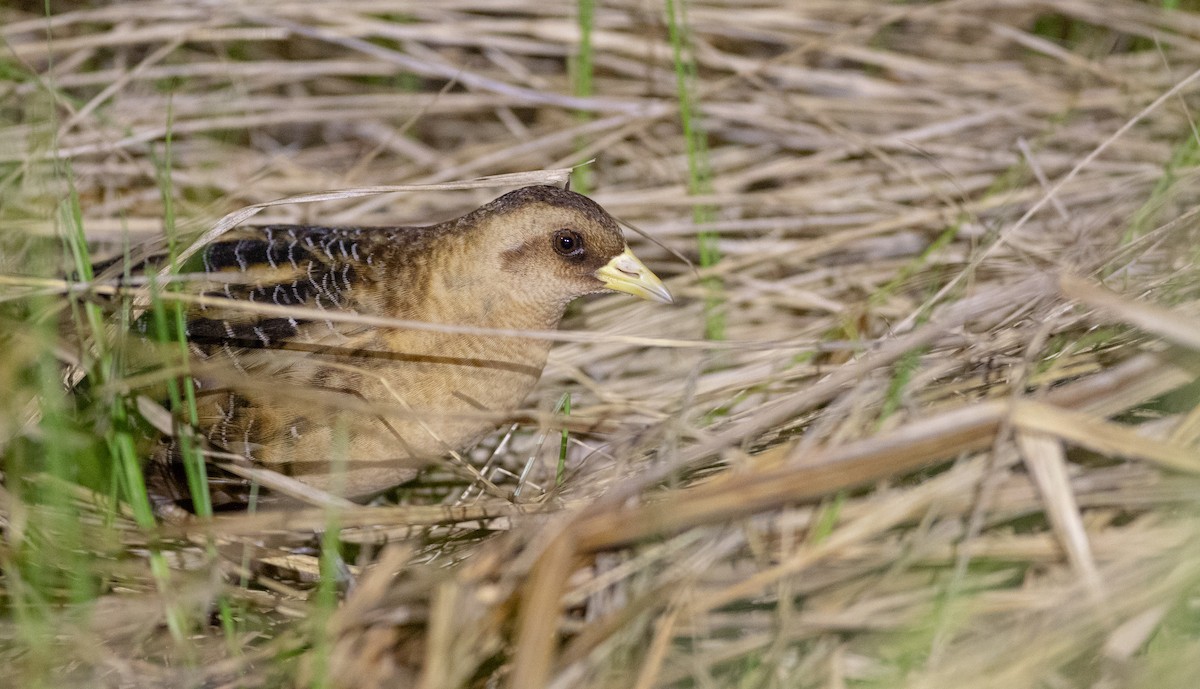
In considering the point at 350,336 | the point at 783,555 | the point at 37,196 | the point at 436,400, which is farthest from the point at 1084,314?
the point at 37,196

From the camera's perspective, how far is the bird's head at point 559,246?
8.74ft

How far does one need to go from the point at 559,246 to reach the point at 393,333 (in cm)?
46

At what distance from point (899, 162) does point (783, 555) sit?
2.27 meters

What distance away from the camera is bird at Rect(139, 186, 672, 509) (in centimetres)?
259

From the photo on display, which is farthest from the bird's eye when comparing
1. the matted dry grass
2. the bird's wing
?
the bird's wing

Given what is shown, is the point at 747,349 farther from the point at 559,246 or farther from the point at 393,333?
the point at 393,333

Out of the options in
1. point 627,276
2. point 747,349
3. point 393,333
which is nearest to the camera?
point 393,333

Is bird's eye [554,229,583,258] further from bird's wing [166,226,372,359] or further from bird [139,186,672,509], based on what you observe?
bird's wing [166,226,372,359]

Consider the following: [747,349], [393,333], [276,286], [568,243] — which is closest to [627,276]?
[568,243]

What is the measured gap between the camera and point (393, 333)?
264 centimetres

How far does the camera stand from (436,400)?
2.64 meters

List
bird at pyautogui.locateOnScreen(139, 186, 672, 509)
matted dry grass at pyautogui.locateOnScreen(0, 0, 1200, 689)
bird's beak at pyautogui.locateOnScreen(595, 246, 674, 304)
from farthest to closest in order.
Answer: bird's beak at pyautogui.locateOnScreen(595, 246, 674, 304)
bird at pyautogui.locateOnScreen(139, 186, 672, 509)
matted dry grass at pyautogui.locateOnScreen(0, 0, 1200, 689)

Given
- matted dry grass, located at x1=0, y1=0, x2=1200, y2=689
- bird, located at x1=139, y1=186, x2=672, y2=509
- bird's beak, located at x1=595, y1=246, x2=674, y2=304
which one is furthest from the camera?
bird's beak, located at x1=595, y1=246, x2=674, y2=304

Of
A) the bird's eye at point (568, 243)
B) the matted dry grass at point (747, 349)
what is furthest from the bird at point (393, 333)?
the matted dry grass at point (747, 349)
